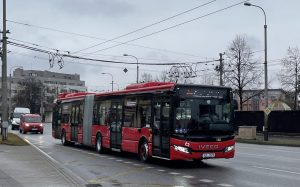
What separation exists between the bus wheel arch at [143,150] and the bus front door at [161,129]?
22.8 inches

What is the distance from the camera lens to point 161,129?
17125mm

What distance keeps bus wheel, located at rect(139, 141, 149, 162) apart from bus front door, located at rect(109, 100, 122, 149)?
223 centimetres

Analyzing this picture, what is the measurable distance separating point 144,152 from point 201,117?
305 cm

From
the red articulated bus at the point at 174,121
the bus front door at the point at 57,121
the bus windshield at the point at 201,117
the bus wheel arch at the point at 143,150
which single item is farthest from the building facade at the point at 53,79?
the bus windshield at the point at 201,117

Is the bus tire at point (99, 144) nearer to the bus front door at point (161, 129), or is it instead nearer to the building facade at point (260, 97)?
the bus front door at point (161, 129)

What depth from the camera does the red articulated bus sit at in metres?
16.3

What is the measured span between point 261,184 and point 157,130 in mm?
5611

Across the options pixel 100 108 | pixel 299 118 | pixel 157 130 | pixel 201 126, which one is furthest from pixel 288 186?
pixel 299 118

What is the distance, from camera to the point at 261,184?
491 inches

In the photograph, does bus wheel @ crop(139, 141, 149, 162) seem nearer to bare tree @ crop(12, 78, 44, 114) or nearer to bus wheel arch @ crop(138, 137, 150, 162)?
bus wheel arch @ crop(138, 137, 150, 162)

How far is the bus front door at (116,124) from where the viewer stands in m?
21.0

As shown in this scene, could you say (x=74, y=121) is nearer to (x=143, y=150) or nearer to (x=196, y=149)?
(x=143, y=150)

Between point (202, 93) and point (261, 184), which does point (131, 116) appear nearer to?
point (202, 93)

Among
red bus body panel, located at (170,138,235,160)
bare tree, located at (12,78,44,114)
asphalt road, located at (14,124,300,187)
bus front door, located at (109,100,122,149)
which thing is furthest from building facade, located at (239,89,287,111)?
bare tree, located at (12,78,44,114)
